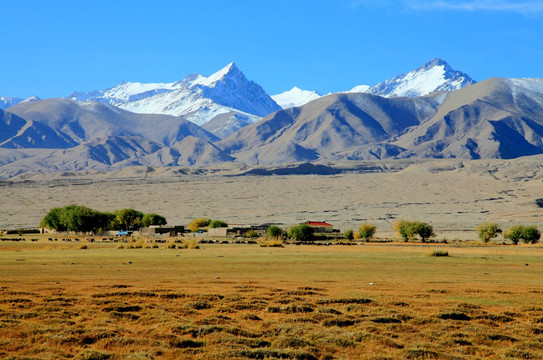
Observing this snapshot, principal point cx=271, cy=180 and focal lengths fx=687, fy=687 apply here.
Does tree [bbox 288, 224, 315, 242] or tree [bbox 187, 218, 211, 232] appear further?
tree [bbox 187, 218, 211, 232]

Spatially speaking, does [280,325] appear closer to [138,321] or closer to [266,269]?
[138,321]

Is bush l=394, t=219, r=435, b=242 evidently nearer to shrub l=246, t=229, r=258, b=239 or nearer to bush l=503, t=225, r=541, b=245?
bush l=503, t=225, r=541, b=245

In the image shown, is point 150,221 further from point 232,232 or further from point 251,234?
point 251,234

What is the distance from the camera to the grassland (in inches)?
760

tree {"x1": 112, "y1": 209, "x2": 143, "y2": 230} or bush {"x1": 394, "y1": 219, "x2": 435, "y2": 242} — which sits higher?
tree {"x1": 112, "y1": 209, "x2": 143, "y2": 230}

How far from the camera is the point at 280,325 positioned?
22.6 m

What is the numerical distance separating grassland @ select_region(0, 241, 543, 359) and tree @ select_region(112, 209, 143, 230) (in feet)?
267

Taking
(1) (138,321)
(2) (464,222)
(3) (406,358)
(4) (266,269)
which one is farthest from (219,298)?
(2) (464,222)

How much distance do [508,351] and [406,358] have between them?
123 inches

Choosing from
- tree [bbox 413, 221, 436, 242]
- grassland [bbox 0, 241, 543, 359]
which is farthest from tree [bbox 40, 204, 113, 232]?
grassland [bbox 0, 241, 543, 359]

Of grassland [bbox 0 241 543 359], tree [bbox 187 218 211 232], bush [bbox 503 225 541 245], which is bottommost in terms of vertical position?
grassland [bbox 0 241 543 359]

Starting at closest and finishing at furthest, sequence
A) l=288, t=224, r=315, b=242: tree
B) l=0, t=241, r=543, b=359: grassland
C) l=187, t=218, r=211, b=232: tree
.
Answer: l=0, t=241, r=543, b=359: grassland < l=288, t=224, r=315, b=242: tree < l=187, t=218, r=211, b=232: tree

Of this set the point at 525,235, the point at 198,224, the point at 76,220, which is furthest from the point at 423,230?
the point at 76,220

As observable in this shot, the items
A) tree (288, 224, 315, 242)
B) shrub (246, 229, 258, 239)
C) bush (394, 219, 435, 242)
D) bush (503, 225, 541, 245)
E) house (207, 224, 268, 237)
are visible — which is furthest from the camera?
house (207, 224, 268, 237)
